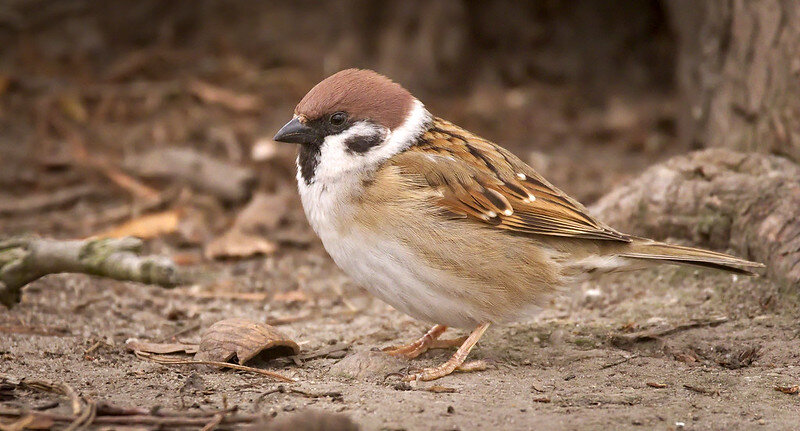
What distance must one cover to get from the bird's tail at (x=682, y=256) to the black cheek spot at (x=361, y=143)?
1288 millimetres

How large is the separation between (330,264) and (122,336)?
1944 mm

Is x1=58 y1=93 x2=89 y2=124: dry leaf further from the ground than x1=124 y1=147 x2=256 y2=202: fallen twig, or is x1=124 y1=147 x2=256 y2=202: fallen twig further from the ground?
x1=58 y1=93 x2=89 y2=124: dry leaf

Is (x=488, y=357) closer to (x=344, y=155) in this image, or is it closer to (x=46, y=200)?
(x=344, y=155)

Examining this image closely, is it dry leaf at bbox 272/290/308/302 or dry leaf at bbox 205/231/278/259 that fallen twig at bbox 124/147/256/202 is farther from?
dry leaf at bbox 272/290/308/302

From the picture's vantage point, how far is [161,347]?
4457mm

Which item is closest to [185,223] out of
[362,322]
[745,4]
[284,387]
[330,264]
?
[330,264]

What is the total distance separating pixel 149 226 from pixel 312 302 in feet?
5.42

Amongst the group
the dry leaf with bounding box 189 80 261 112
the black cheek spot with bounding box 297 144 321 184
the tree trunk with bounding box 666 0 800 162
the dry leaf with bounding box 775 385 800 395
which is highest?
the tree trunk with bounding box 666 0 800 162

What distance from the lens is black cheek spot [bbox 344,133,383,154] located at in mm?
4543

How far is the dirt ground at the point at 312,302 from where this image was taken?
373cm

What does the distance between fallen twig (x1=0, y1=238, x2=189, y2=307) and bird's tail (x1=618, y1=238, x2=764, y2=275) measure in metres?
2.13

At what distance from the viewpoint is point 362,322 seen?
17.7ft

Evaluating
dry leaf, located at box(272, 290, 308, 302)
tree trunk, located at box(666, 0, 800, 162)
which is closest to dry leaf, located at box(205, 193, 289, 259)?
dry leaf, located at box(272, 290, 308, 302)

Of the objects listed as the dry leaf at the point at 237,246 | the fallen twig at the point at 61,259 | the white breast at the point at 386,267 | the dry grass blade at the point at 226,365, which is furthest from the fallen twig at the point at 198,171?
the dry grass blade at the point at 226,365
